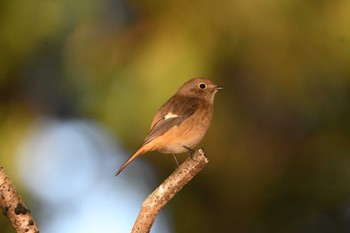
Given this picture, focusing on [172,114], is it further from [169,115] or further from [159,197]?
[159,197]

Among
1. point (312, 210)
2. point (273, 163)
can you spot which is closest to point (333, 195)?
point (312, 210)

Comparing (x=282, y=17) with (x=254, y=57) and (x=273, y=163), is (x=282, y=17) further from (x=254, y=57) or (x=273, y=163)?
(x=273, y=163)

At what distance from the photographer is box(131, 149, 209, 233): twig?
2.29 meters

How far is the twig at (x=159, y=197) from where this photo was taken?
2287mm

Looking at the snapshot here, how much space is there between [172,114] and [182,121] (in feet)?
0.31

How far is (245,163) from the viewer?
477 centimetres

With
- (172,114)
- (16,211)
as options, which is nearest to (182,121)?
(172,114)

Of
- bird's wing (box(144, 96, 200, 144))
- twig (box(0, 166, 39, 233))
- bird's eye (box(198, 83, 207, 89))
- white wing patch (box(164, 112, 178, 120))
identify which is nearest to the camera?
twig (box(0, 166, 39, 233))

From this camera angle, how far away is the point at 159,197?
2.34 m

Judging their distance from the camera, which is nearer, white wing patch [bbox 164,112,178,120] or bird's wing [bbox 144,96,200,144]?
bird's wing [bbox 144,96,200,144]

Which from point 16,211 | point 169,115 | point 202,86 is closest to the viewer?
point 16,211

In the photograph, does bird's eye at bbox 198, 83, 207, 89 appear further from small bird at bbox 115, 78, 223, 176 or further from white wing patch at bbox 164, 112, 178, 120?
white wing patch at bbox 164, 112, 178, 120

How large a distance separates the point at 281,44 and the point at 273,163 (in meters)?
0.86

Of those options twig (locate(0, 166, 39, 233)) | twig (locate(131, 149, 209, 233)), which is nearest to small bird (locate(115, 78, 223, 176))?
twig (locate(131, 149, 209, 233))
